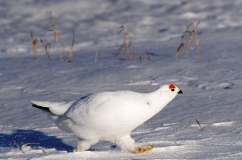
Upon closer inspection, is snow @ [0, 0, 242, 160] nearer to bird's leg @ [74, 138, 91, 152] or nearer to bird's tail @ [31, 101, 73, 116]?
bird's leg @ [74, 138, 91, 152]

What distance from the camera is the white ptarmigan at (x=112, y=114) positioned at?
3.19 metres

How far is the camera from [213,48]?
665 cm

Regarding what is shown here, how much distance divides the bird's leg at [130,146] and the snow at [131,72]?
35mm

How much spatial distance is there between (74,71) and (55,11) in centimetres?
386

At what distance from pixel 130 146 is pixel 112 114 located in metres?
0.26

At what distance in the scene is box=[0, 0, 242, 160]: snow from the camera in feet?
11.9

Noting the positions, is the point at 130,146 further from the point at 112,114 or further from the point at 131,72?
the point at 131,72

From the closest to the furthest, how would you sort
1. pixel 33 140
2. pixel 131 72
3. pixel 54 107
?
pixel 54 107
pixel 33 140
pixel 131 72

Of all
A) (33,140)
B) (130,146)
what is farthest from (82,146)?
(33,140)

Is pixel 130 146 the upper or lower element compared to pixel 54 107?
lower

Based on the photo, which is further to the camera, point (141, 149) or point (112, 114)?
point (141, 149)

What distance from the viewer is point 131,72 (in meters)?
5.73

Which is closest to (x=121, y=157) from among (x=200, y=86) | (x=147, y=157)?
(x=147, y=157)

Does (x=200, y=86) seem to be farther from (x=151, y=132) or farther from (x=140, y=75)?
(x=151, y=132)
